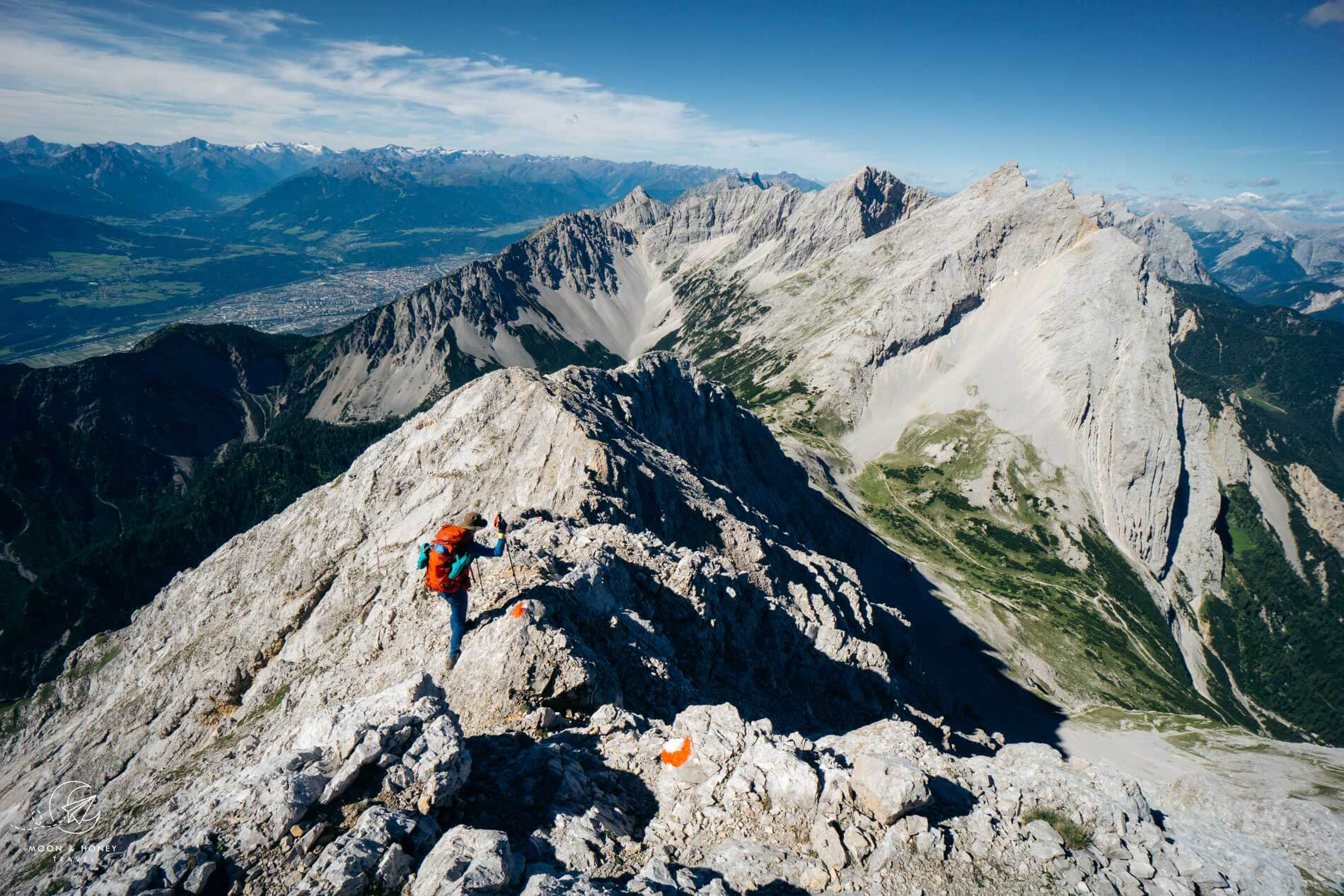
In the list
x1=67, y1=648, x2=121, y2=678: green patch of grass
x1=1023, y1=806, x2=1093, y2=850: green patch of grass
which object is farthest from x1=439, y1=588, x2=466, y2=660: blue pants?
x1=67, y1=648, x2=121, y2=678: green patch of grass

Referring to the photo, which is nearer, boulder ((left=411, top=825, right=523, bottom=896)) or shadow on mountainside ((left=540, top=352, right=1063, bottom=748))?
boulder ((left=411, top=825, right=523, bottom=896))

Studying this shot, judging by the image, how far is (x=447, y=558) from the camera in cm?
2070

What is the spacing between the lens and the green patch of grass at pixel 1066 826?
→ 1675cm

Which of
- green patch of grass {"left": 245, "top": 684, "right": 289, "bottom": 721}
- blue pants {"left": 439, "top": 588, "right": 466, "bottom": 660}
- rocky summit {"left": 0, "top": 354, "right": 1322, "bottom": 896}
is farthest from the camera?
green patch of grass {"left": 245, "top": 684, "right": 289, "bottom": 721}

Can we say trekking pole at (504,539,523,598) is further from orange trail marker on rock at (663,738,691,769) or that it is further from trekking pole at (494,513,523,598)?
orange trail marker on rock at (663,738,691,769)

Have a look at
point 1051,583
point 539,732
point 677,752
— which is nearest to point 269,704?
point 539,732

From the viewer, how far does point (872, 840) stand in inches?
604

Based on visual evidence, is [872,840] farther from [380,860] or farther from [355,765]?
[355,765]

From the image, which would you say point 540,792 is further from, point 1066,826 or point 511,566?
point 1066,826

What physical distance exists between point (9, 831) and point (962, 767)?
56683 mm

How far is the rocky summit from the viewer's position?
45.1 feet

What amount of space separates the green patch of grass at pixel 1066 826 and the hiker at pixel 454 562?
19702mm

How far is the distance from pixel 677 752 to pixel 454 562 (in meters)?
10.2

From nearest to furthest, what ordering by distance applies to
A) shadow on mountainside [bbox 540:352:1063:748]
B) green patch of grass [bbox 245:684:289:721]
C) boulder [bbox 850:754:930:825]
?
boulder [bbox 850:754:930:825] < shadow on mountainside [bbox 540:352:1063:748] < green patch of grass [bbox 245:684:289:721]
